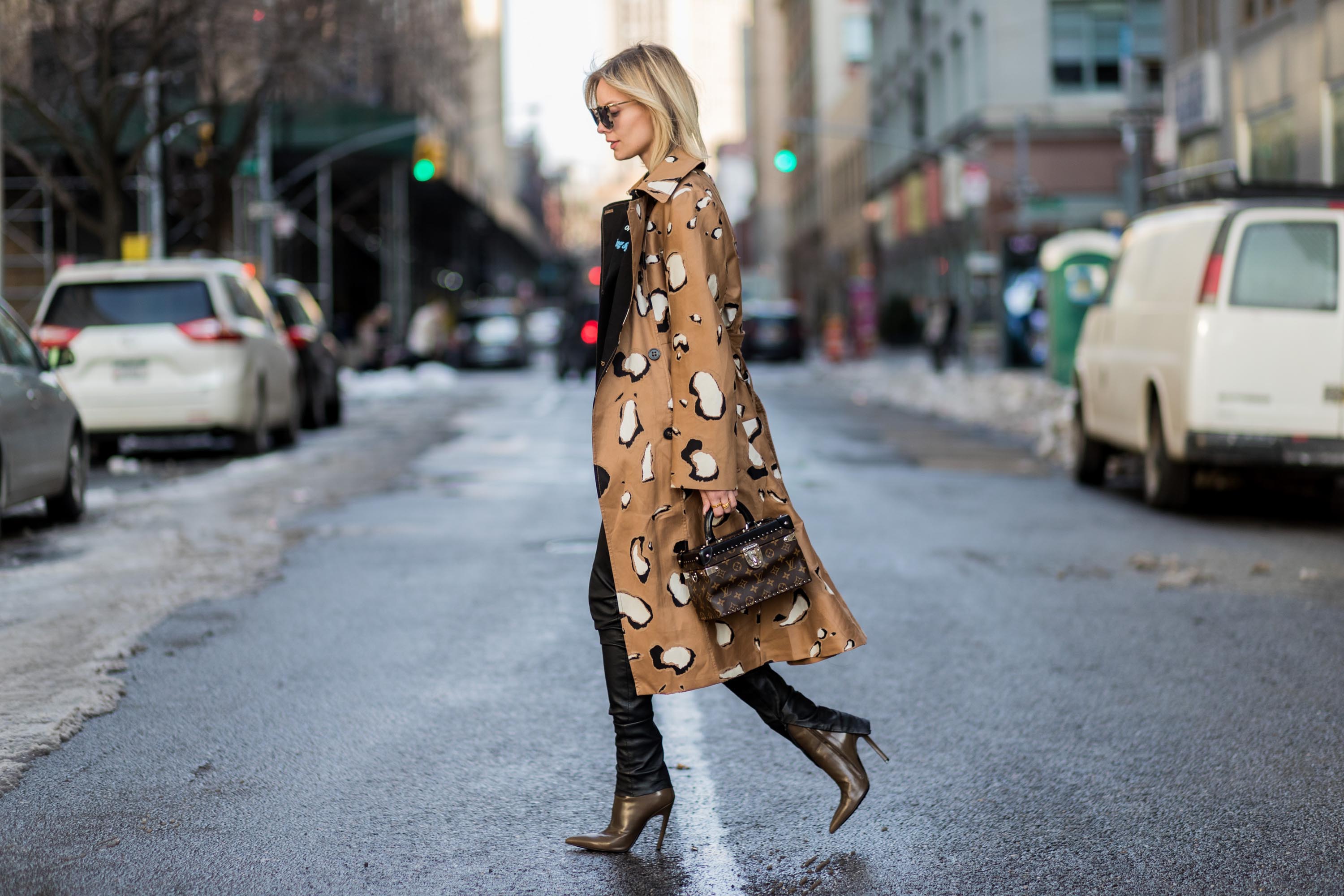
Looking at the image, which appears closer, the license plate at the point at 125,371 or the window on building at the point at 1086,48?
the license plate at the point at 125,371

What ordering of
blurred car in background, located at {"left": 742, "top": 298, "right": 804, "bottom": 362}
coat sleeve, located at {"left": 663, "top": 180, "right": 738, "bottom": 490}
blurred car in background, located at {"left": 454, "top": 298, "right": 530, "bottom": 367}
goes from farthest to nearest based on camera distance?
blurred car in background, located at {"left": 742, "top": 298, "right": 804, "bottom": 362}, blurred car in background, located at {"left": 454, "top": 298, "right": 530, "bottom": 367}, coat sleeve, located at {"left": 663, "top": 180, "right": 738, "bottom": 490}

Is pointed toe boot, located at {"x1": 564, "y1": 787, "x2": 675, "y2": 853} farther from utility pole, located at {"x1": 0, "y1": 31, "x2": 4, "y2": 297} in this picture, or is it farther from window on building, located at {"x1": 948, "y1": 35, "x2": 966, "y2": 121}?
window on building, located at {"x1": 948, "y1": 35, "x2": 966, "y2": 121}

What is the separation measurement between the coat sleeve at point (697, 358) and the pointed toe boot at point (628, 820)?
81 centimetres

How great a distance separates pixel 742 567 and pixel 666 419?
14.9 inches

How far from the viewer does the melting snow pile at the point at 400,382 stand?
32.1 metres

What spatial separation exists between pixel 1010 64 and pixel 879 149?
21.1 m

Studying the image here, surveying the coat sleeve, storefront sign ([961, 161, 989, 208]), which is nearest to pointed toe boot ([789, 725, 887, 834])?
the coat sleeve

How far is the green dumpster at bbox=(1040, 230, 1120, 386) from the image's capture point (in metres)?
26.9

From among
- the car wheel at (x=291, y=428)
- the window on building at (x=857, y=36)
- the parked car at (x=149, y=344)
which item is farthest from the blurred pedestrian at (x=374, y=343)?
the window on building at (x=857, y=36)

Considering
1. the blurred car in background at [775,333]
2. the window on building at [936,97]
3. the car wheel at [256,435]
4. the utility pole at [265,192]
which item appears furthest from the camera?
the window on building at [936,97]

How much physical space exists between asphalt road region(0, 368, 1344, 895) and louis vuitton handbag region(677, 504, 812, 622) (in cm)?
68

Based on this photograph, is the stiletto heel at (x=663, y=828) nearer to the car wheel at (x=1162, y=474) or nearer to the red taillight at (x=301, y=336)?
the car wheel at (x=1162, y=474)

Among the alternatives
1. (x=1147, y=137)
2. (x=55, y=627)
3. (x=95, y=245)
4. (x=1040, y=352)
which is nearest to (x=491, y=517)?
(x=55, y=627)

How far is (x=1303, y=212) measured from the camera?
35.5 feet
